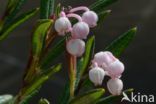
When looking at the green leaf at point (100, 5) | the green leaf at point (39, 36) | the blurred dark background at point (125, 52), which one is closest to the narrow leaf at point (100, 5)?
the green leaf at point (100, 5)

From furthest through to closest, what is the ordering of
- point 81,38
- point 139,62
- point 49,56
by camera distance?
1. point 139,62
2. point 49,56
3. point 81,38

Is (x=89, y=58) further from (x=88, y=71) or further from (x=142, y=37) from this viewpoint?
(x=142, y=37)

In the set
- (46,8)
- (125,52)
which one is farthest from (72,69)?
(125,52)

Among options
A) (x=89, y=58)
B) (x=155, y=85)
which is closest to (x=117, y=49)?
(x=89, y=58)

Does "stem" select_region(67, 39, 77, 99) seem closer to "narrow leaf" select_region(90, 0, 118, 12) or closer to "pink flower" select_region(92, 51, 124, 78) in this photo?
"pink flower" select_region(92, 51, 124, 78)

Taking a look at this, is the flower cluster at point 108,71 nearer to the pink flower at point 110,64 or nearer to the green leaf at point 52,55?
the pink flower at point 110,64

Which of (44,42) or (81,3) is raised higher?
(44,42)
